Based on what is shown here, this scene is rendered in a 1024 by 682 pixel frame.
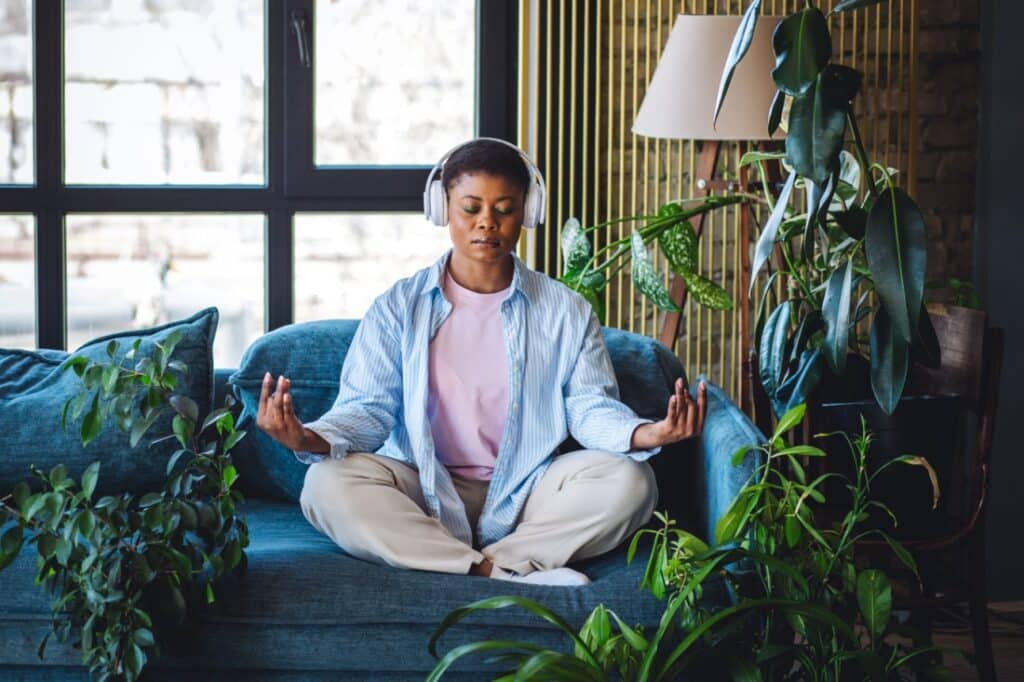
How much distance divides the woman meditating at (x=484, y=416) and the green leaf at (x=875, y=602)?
1.52 feet

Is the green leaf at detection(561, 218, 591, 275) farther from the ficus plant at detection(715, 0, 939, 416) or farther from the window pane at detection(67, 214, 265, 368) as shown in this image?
the window pane at detection(67, 214, 265, 368)

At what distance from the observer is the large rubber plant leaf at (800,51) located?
2.30m

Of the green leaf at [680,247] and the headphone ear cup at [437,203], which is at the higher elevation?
the headphone ear cup at [437,203]

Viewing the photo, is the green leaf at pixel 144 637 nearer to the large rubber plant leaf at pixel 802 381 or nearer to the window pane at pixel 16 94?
the large rubber plant leaf at pixel 802 381

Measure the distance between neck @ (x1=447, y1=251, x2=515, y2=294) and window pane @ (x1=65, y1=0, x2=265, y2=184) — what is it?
126cm

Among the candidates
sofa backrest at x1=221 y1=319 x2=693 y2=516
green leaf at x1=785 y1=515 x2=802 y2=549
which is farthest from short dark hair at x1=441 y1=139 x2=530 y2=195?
green leaf at x1=785 y1=515 x2=802 y2=549

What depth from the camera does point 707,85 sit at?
3.27 meters

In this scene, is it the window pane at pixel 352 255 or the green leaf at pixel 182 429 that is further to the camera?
the window pane at pixel 352 255

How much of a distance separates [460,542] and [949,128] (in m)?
2.27

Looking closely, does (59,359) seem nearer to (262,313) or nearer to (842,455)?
(262,313)

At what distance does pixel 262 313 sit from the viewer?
397cm

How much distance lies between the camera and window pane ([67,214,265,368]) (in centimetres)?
388

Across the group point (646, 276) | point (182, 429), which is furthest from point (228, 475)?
point (646, 276)

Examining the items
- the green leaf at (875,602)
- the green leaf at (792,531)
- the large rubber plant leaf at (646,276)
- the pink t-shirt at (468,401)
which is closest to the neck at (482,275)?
the pink t-shirt at (468,401)
